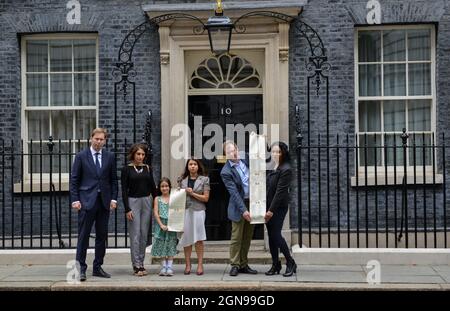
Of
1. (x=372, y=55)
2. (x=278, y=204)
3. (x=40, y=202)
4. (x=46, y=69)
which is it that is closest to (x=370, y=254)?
(x=278, y=204)

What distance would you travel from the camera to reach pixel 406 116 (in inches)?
469

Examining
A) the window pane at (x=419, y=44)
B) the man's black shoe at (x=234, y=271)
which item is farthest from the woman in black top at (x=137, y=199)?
the window pane at (x=419, y=44)

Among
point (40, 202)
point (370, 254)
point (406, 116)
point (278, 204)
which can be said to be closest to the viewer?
point (278, 204)

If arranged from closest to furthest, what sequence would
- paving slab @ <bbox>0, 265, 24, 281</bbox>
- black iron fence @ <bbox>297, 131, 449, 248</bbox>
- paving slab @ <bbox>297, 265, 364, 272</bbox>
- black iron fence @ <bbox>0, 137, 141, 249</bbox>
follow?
1. paving slab @ <bbox>0, 265, 24, 281</bbox>
2. paving slab @ <bbox>297, 265, 364, 272</bbox>
3. black iron fence @ <bbox>297, 131, 449, 248</bbox>
4. black iron fence @ <bbox>0, 137, 141, 249</bbox>

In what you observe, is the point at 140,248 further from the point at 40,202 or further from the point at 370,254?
the point at 370,254

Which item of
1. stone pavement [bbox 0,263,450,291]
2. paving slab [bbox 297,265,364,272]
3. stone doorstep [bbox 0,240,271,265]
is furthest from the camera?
stone doorstep [bbox 0,240,271,265]

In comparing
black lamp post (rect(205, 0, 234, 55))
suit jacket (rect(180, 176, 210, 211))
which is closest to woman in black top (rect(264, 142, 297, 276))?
suit jacket (rect(180, 176, 210, 211))

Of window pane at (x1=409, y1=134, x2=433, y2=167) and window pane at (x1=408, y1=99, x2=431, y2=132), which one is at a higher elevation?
window pane at (x1=408, y1=99, x2=431, y2=132)

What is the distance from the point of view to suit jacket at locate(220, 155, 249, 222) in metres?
9.55

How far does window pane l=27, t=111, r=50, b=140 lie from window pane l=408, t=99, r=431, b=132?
19.5ft

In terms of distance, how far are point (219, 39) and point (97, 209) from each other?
3.07 meters

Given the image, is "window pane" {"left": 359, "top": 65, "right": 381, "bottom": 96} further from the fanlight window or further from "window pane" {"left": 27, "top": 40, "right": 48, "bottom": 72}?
"window pane" {"left": 27, "top": 40, "right": 48, "bottom": 72}

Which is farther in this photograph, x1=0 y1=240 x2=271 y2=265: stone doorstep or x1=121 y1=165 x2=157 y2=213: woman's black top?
x1=0 y1=240 x2=271 y2=265: stone doorstep

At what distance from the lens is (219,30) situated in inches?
412
